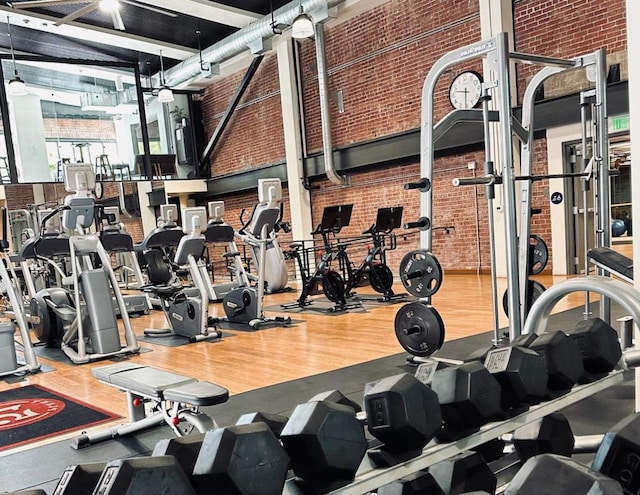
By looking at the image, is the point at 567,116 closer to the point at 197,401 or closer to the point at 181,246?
the point at 181,246

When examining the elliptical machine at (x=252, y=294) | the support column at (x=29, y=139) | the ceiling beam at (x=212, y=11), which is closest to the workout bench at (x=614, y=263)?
the elliptical machine at (x=252, y=294)

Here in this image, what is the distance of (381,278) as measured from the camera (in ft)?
22.8

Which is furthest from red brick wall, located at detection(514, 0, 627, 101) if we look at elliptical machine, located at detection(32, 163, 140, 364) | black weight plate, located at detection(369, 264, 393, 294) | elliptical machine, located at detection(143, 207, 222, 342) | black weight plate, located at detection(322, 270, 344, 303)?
elliptical machine, located at detection(32, 163, 140, 364)

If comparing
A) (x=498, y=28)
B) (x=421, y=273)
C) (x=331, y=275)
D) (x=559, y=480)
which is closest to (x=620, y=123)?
(x=498, y=28)

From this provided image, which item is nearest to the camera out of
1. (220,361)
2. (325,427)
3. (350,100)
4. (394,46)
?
(325,427)

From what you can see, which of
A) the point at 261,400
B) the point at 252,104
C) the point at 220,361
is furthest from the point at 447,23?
the point at 261,400

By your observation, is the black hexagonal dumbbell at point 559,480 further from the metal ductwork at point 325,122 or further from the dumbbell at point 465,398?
the metal ductwork at point 325,122

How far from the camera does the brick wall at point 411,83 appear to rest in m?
7.21

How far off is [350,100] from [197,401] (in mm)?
8647

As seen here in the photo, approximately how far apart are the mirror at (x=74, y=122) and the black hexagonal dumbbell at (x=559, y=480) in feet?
33.6

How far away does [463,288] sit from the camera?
719 cm

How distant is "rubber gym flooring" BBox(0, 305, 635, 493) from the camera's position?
2.45 meters

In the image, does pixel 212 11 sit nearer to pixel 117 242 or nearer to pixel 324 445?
pixel 117 242

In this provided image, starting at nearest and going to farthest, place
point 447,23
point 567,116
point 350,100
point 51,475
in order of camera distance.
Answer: point 51,475, point 567,116, point 447,23, point 350,100
